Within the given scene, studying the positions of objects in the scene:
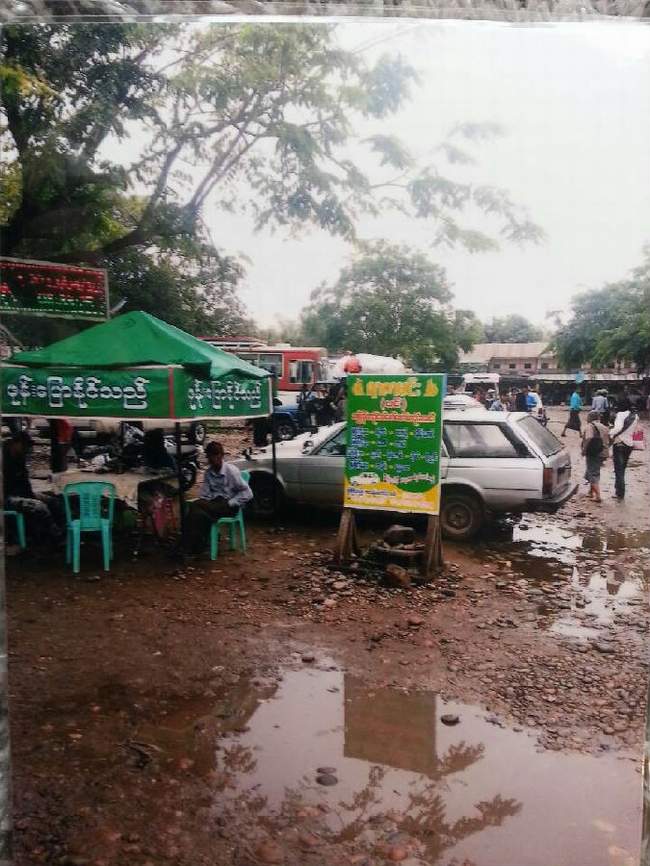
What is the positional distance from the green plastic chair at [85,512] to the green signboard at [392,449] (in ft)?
4.09

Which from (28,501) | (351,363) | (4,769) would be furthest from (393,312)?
(4,769)

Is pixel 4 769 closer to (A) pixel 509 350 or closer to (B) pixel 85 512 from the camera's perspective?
(B) pixel 85 512

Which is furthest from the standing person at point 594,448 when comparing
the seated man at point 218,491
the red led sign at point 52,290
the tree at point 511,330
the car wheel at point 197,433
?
the red led sign at point 52,290

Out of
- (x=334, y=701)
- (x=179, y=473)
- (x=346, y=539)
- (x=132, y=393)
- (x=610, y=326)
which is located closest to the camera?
(x=610, y=326)

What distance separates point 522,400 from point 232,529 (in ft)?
5.16

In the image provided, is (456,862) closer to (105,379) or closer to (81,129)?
(105,379)

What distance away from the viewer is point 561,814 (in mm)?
2066

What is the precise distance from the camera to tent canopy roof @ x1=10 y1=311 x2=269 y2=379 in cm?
234

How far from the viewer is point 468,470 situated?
2.99 m

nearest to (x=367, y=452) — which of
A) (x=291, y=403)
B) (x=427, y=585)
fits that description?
(x=291, y=403)

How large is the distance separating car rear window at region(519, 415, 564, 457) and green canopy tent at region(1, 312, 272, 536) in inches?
50.1

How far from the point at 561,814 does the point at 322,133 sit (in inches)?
108

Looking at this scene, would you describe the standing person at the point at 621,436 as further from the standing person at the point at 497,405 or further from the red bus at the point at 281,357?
the red bus at the point at 281,357

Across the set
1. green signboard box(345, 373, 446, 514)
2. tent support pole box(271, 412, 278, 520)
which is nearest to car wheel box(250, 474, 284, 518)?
tent support pole box(271, 412, 278, 520)
